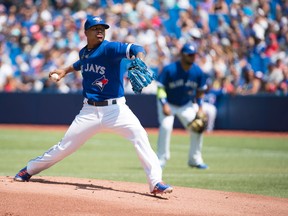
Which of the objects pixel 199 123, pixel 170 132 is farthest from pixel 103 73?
pixel 199 123

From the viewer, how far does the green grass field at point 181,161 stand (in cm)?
1116

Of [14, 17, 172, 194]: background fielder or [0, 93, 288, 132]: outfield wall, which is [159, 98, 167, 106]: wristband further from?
[0, 93, 288, 132]: outfield wall

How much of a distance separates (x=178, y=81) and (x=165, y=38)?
1042 cm

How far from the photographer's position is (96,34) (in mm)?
8484

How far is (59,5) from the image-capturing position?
1014 inches

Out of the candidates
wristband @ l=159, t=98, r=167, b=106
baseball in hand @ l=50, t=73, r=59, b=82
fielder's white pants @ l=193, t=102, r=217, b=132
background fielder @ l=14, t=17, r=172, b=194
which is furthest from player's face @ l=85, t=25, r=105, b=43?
fielder's white pants @ l=193, t=102, r=217, b=132

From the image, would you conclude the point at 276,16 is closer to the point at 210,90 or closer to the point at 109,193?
the point at 210,90

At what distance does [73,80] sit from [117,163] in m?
9.30

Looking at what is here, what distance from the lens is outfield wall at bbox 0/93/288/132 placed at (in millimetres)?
21328

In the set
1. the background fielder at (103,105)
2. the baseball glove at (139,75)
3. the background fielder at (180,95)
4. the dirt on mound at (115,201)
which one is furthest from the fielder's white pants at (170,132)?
the baseball glove at (139,75)

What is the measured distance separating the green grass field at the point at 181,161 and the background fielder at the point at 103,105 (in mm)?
2358

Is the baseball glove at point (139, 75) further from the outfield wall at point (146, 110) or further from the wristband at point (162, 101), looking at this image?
the outfield wall at point (146, 110)

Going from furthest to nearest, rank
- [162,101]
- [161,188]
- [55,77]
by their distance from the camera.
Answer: [162,101] → [55,77] → [161,188]

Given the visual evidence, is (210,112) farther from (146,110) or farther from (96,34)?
(96,34)
